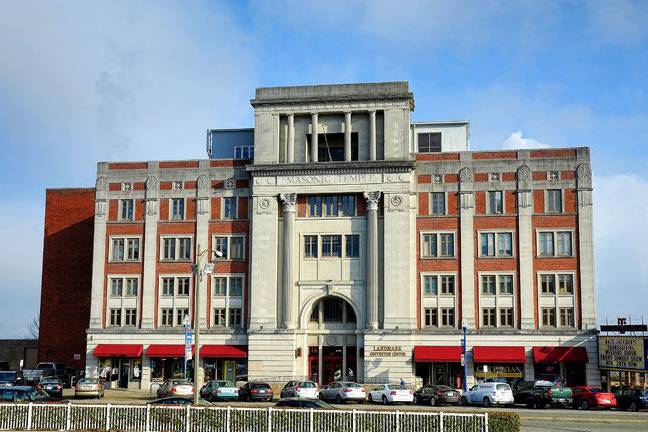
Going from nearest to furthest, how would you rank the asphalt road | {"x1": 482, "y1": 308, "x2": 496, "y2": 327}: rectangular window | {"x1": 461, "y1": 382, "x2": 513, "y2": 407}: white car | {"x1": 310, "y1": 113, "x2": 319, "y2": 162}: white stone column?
the asphalt road < {"x1": 461, "y1": 382, "x2": 513, "y2": 407}: white car < {"x1": 482, "y1": 308, "x2": 496, "y2": 327}: rectangular window < {"x1": 310, "y1": 113, "x2": 319, "y2": 162}: white stone column

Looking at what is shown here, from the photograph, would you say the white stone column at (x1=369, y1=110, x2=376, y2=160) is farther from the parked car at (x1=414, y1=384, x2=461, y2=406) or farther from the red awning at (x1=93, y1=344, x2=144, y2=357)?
the red awning at (x1=93, y1=344, x2=144, y2=357)

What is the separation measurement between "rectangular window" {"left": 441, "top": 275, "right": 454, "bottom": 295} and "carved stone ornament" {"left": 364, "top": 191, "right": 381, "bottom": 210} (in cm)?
774

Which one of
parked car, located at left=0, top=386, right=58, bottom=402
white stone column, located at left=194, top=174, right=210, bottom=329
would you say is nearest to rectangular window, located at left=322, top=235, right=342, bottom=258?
white stone column, located at left=194, top=174, right=210, bottom=329

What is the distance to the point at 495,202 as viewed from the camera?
68.9 m

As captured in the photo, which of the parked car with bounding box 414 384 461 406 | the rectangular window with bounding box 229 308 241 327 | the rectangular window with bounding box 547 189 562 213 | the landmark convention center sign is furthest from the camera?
the rectangular window with bounding box 229 308 241 327

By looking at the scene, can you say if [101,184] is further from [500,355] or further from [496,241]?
[500,355]

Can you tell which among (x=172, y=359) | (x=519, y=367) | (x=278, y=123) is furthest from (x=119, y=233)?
(x=519, y=367)

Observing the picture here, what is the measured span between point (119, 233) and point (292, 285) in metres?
15.9

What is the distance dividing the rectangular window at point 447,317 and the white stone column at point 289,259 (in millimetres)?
11605

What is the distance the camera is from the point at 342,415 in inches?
1319

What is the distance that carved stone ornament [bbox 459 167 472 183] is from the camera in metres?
69.2

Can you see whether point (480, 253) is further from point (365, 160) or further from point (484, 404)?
point (484, 404)

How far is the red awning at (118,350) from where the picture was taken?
70.9 metres

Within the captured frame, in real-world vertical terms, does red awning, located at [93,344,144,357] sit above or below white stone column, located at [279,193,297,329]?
below
